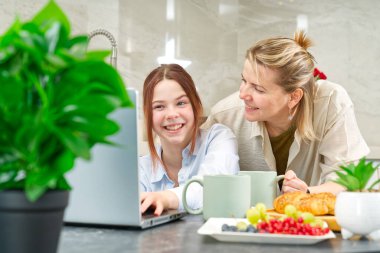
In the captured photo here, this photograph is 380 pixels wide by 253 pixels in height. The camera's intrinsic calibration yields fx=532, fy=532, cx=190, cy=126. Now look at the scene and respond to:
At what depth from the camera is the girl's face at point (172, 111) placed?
190cm

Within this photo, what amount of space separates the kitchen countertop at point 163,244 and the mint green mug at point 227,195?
0.14 metres

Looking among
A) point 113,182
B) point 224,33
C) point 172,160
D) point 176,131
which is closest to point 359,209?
point 113,182

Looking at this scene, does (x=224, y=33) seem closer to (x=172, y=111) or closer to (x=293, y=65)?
(x=293, y=65)

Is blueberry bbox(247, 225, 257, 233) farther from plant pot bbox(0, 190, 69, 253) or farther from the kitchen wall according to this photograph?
the kitchen wall

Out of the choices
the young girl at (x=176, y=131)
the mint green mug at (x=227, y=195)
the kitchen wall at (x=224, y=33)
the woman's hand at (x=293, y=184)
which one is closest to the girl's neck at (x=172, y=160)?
the young girl at (x=176, y=131)

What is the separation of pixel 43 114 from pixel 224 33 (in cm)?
285

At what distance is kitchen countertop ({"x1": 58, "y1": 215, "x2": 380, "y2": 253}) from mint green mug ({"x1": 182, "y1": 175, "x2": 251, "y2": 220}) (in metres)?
0.14

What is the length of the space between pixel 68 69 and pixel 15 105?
0.07 metres

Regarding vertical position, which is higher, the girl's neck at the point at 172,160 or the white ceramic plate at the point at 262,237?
the girl's neck at the point at 172,160

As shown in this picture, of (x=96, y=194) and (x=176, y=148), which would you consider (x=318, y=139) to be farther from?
(x=96, y=194)

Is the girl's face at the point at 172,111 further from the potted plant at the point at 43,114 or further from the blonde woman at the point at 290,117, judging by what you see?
the potted plant at the point at 43,114

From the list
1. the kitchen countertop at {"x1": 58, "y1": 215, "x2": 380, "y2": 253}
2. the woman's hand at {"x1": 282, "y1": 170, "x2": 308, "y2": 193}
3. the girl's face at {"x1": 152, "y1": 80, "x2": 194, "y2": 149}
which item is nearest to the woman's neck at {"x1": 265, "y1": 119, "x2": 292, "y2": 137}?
the girl's face at {"x1": 152, "y1": 80, "x2": 194, "y2": 149}

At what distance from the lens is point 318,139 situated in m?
2.11

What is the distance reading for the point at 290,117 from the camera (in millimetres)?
2133
